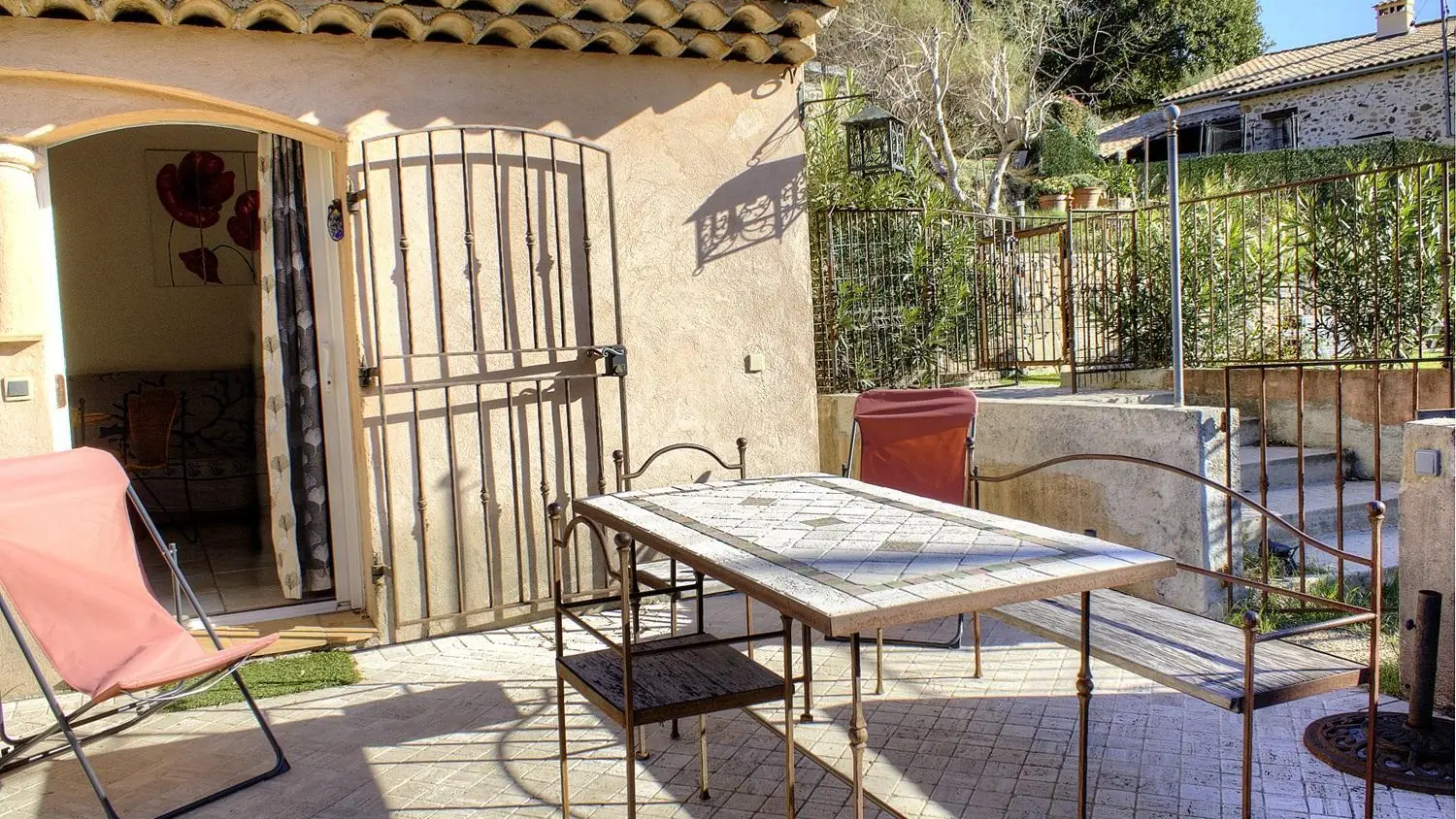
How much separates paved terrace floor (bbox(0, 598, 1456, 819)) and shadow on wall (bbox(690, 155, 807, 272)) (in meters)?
2.16

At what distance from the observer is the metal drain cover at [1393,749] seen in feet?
9.96

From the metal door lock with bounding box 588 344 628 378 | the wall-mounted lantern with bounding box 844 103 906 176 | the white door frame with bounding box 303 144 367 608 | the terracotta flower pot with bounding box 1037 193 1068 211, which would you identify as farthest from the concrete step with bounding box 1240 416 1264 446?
the terracotta flower pot with bounding box 1037 193 1068 211

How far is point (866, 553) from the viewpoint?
2.64 metres

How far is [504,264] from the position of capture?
5.05 meters

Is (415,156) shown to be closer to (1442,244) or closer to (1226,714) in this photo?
(1226,714)

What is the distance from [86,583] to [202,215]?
547 centimetres

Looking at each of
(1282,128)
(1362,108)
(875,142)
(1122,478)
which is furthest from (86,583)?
(1282,128)

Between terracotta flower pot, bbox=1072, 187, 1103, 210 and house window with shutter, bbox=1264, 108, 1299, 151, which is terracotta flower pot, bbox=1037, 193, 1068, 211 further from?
house window with shutter, bbox=1264, 108, 1299, 151

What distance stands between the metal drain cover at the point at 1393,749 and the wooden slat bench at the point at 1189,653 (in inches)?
16.8

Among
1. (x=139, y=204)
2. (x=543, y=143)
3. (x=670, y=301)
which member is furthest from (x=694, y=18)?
A: (x=139, y=204)

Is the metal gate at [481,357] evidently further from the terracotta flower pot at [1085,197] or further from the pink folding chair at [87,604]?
the terracotta flower pot at [1085,197]

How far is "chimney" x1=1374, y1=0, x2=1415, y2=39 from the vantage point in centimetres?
2205

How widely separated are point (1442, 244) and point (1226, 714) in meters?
3.48

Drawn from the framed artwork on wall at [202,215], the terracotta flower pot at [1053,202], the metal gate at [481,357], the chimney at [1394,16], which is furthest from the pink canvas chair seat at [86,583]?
the chimney at [1394,16]
